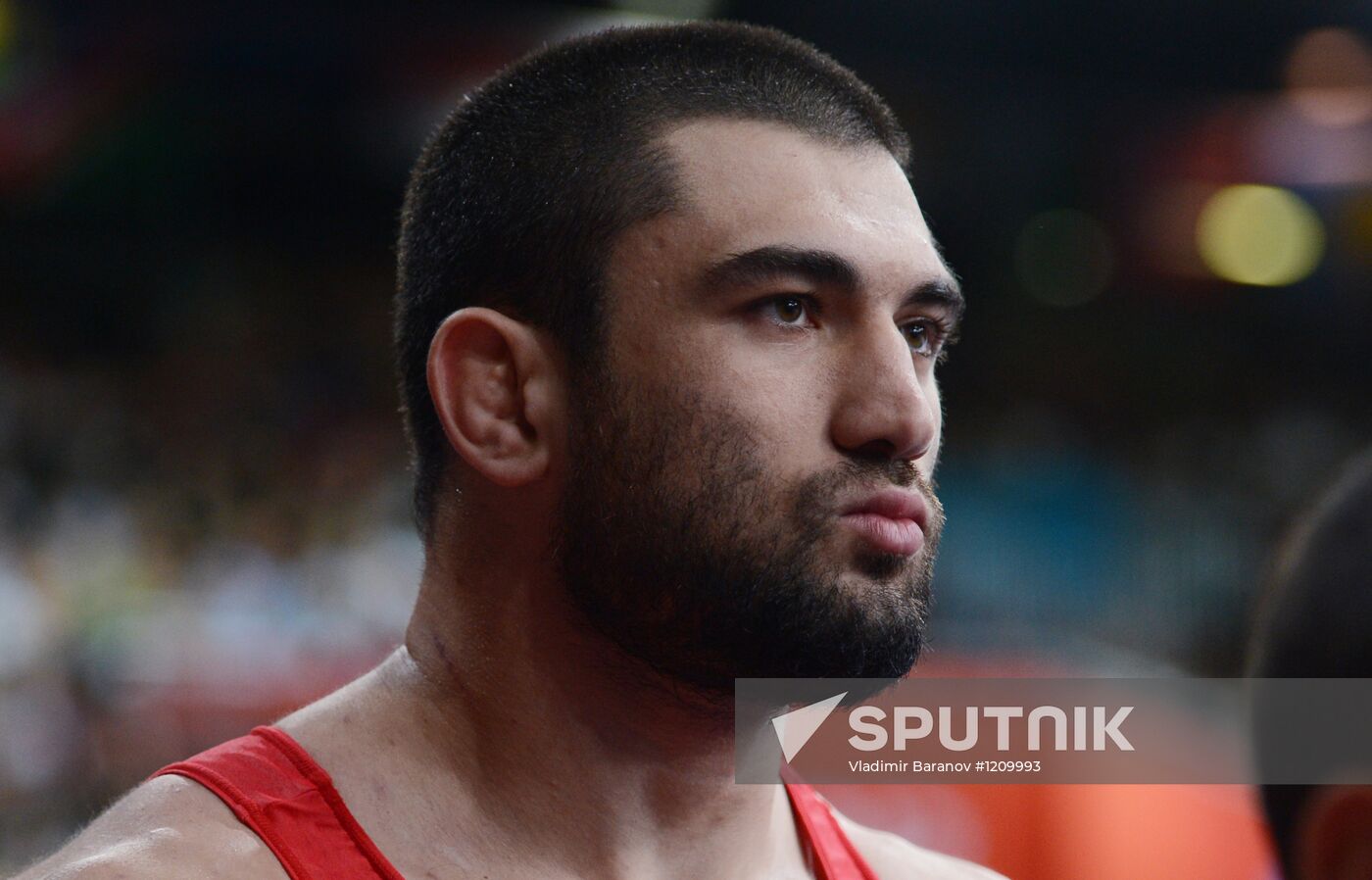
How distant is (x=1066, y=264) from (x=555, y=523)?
659 centimetres

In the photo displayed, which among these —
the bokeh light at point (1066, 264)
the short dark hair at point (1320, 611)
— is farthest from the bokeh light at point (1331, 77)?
the short dark hair at point (1320, 611)

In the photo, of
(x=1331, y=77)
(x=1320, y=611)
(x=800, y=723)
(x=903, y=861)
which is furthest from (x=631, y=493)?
(x=1331, y=77)

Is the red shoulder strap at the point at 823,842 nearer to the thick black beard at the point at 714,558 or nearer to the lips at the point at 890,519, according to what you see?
the thick black beard at the point at 714,558

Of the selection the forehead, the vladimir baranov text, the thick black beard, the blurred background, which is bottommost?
the vladimir baranov text

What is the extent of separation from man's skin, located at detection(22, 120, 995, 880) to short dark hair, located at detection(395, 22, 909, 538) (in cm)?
4

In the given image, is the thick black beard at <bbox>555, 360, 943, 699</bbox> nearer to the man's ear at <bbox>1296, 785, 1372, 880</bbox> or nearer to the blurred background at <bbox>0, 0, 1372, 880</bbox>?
the man's ear at <bbox>1296, 785, 1372, 880</bbox>

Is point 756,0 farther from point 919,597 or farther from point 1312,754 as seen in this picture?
point 1312,754

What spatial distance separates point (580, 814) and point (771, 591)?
0.40m

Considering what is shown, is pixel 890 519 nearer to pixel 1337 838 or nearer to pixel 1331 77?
pixel 1337 838

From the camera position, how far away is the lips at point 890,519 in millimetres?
1661

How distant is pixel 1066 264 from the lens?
7.84m

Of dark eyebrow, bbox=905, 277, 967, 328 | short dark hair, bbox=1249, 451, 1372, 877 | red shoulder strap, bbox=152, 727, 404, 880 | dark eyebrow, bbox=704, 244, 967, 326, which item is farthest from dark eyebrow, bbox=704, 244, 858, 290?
short dark hair, bbox=1249, 451, 1372, 877

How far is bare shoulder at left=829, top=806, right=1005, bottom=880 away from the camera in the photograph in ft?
6.72

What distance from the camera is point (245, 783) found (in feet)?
5.34
